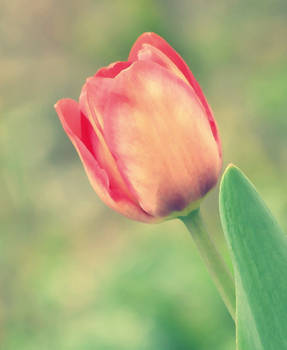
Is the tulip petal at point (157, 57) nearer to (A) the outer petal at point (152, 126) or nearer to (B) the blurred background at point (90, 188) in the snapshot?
(A) the outer petal at point (152, 126)

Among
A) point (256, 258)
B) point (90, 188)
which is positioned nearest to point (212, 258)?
point (256, 258)

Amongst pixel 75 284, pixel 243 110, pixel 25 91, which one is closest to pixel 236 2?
pixel 243 110

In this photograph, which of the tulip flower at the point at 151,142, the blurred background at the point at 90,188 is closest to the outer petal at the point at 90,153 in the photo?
the tulip flower at the point at 151,142

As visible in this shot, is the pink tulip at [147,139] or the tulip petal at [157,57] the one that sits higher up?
the tulip petal at [157,57]

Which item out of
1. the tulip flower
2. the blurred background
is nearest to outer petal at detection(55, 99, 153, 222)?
the tulip flower

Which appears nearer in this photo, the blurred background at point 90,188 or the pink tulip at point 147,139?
the pink tulip at point 147,139

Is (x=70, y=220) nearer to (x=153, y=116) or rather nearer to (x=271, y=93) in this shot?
(x=271, y=93)

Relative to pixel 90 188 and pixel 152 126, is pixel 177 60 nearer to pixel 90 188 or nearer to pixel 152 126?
pixel 152 126
